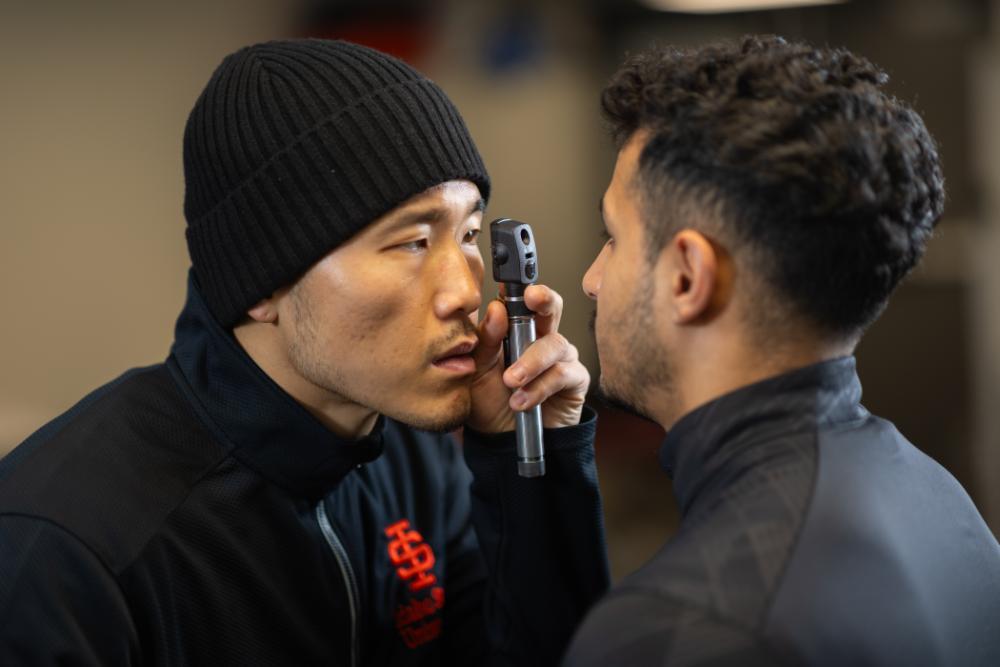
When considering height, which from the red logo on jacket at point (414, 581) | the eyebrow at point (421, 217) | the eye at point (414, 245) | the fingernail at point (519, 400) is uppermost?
the eyebrow at point (421, 217)

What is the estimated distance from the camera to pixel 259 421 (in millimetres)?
1482

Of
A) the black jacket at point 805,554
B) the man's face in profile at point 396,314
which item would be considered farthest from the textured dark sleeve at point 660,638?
the man's face in profile at point 396,314

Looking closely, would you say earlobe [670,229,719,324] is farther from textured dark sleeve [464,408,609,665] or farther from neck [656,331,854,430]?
textured dark sleeve [464,408,609,665]

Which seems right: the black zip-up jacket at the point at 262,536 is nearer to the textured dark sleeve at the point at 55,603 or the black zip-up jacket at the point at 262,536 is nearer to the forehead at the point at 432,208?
the textured dark sleeve at the point at 55,603

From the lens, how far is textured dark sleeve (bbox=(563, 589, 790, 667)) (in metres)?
0.89

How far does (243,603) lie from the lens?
143 centimetres

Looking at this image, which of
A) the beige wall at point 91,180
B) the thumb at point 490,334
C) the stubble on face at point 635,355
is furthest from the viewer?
the beige wall at point 91,180

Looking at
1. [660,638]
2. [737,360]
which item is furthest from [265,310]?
[660,638]

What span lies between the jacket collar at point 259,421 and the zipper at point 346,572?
0.14 feet

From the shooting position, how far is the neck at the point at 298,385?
154 cm

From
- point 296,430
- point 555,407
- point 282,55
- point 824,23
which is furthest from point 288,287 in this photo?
point 824,23

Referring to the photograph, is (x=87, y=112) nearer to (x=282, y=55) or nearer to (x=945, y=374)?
(x=282, y=55)

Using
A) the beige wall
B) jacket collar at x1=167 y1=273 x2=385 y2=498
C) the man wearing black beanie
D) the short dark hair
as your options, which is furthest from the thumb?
the beige wall

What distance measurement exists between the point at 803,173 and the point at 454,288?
1.78 ft
